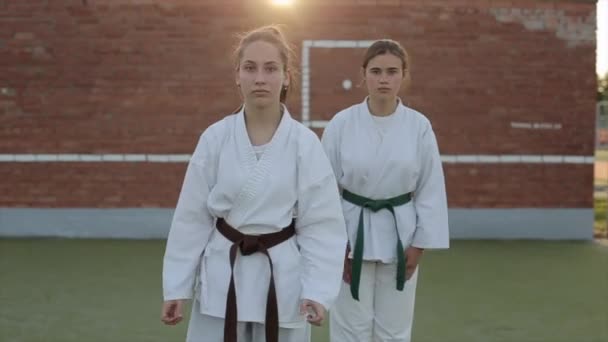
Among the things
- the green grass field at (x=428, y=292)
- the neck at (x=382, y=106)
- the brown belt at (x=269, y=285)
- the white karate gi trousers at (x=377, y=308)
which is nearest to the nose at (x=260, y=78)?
the brown belt at (x=269, y=285)

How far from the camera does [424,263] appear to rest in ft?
23.4

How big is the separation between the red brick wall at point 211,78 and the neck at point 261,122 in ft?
18.8

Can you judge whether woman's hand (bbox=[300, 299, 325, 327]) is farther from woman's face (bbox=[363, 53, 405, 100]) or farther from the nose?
woman's face (bbox=[363, 53, 405, 100])

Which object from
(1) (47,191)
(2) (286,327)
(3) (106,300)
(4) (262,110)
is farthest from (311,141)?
(1) (47,191)

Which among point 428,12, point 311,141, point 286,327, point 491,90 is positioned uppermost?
point 428,12

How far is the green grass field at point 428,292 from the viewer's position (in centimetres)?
487

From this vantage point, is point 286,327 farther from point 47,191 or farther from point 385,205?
point 47,191

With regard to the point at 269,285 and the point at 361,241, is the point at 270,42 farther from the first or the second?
the point at 361,241

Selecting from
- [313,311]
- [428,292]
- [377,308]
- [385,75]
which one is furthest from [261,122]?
[428,292]

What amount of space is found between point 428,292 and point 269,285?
12.3 feet

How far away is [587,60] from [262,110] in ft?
22.9

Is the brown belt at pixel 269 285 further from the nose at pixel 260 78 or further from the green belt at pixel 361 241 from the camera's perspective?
the green belt at pixel 361 241

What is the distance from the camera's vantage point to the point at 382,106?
3322 mm

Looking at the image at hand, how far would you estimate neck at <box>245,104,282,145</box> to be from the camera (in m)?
2.57
